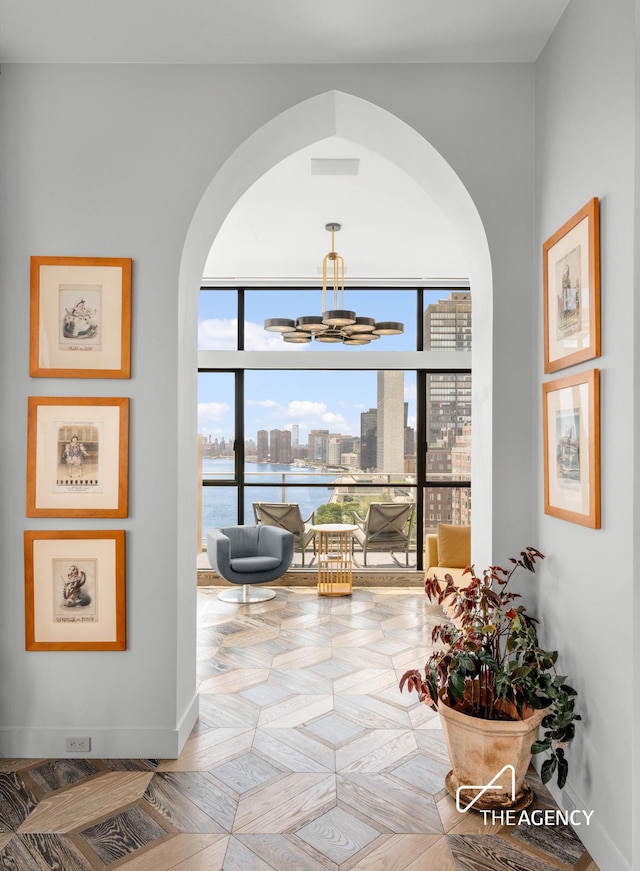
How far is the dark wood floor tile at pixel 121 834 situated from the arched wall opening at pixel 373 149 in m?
0.91

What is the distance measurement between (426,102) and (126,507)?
212cm

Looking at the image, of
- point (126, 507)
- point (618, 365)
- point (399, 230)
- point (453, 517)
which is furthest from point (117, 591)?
point (453, 517)

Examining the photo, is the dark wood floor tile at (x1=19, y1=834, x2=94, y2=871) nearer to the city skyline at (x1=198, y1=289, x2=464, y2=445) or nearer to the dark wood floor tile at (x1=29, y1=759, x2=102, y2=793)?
the dark wood floor tile at (x1=29, y1=759, x2=102, y2=793)

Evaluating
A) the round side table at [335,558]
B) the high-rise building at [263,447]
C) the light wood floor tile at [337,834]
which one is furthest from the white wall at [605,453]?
the high-rise building at [263,447]

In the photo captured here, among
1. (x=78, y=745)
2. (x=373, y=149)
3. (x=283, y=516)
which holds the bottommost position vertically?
(x=78, y=745)

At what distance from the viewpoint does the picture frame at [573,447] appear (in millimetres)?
1948

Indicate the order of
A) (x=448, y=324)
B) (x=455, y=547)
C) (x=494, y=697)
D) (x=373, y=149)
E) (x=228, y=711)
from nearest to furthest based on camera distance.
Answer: (x=494, y=697), (x=373, y=149), (x=228, y=711), (x=455, y=547), (x=448, y=324)

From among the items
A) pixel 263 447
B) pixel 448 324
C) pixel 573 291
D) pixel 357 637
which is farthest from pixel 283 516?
pixel 573 291

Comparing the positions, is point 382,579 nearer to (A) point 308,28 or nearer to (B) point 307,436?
(B) point 307,436

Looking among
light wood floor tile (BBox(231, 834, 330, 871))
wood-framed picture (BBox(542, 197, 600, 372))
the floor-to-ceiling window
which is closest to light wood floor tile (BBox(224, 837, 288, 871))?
light wood floor tile (BBox(231, 834, 330, 871))

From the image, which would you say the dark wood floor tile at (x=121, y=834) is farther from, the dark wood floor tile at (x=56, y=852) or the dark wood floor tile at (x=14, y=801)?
the dark wood floor tile at (x=14, y=801)

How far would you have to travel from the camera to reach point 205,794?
232 cm

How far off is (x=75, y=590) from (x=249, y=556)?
2.98 metres

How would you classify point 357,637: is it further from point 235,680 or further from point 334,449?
point 334,449
